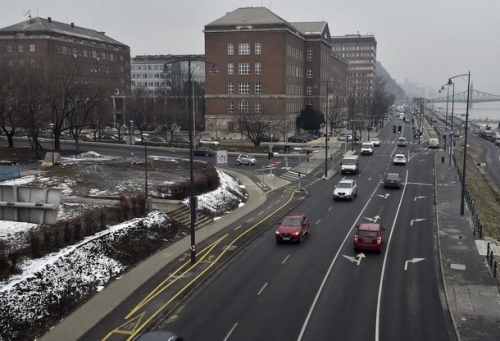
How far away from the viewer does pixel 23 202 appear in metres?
16.8

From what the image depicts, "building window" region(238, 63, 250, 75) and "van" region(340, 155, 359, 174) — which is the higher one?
"building window" region(238, 63, 250, 75)

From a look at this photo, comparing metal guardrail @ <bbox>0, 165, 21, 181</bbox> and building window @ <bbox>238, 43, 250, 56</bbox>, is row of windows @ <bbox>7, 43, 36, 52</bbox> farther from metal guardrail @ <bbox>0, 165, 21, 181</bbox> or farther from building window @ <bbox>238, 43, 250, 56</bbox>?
metal guardrail @ <bbox>0, 165, 21, 181</bbox>

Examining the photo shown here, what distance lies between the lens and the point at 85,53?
123m

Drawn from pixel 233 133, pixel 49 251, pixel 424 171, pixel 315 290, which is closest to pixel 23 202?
pixel 49 251

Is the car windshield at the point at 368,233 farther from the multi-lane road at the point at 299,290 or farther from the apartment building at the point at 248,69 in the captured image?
the apartment building at the point at 248,69

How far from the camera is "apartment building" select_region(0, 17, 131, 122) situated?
110 meters

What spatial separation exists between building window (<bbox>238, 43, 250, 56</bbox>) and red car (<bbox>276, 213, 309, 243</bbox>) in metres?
71.9

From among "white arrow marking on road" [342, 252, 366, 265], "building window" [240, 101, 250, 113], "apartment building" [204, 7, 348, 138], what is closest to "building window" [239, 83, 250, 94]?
"apartment building" [204, 7, 348, 138]

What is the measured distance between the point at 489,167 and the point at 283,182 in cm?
4116

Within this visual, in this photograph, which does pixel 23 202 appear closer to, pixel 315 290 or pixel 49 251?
pixel 49 251

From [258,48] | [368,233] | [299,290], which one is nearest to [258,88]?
[258,48]

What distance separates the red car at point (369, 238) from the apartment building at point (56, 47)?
85.6 m

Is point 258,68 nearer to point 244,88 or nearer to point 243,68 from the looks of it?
point 243,68

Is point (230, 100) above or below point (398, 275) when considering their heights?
above
